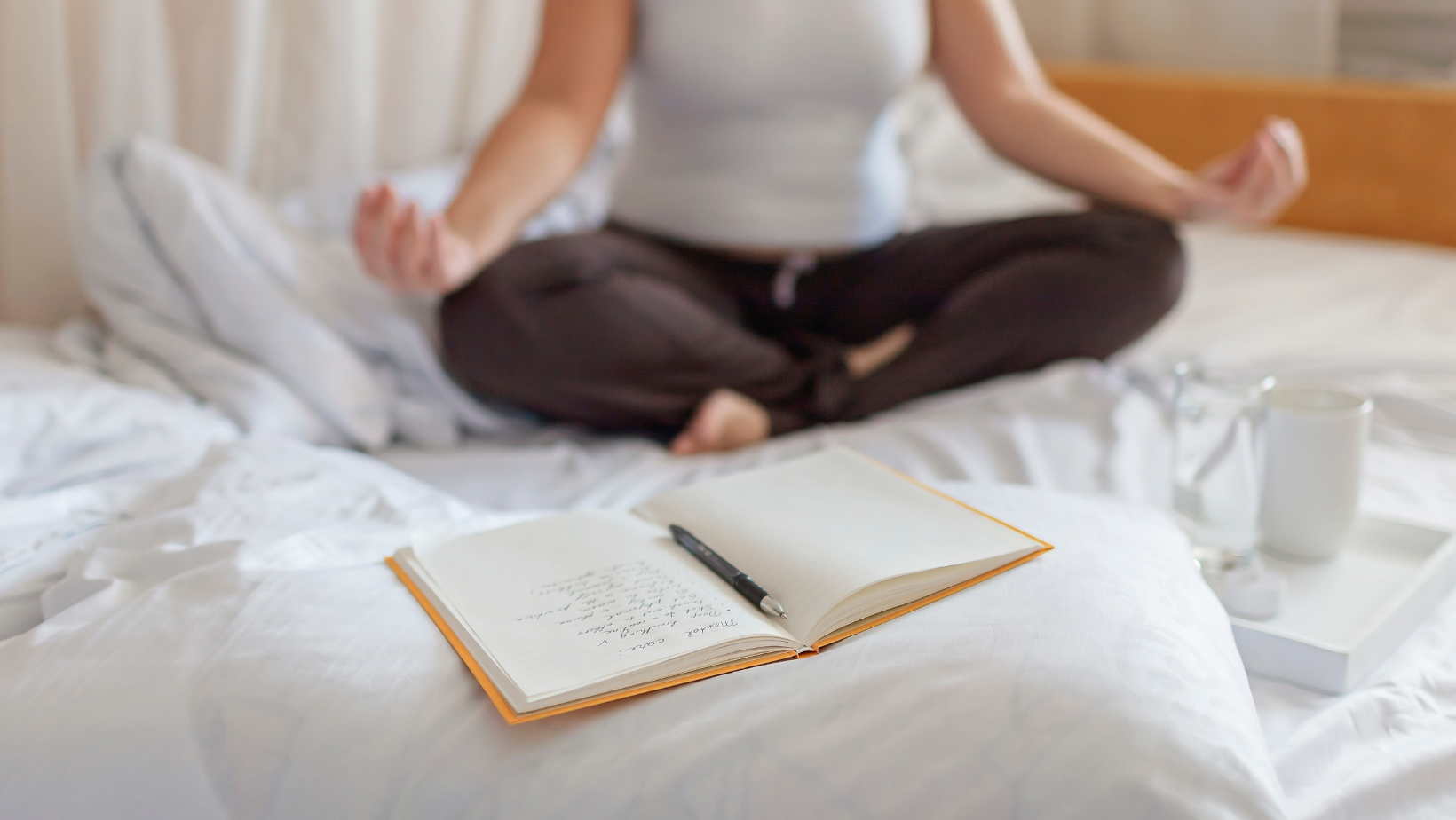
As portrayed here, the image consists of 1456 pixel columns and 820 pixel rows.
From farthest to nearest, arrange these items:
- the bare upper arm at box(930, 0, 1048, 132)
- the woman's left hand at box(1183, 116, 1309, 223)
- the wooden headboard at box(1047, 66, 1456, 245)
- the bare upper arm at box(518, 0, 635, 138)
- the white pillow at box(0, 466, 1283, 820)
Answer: the wooden headboard at box(1047, 66, 1456, 245) → the bare upper arm at box(930, 0, 1048, 132) → the bare upper arm at box(518, 0, 635, 138) → the woman's left hand at box(1183, 116, 1309, 223) → the white pillow at box(0, 466, 1283, 820)

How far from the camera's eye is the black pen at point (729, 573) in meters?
0.51

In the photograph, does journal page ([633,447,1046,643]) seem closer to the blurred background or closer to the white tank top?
the white tank top

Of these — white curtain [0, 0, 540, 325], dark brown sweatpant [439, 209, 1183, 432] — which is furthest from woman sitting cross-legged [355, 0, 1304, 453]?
white curtain [0, 0, 540, 325]

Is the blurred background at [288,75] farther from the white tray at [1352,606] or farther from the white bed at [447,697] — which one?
the white tray at [1352,606]

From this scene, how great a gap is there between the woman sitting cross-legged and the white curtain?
0.37 metres

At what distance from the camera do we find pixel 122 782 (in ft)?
1.56

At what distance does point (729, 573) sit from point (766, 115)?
683 millimetres

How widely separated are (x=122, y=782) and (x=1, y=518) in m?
0.29

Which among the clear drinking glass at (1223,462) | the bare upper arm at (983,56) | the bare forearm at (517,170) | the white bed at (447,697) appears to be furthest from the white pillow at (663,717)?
the bare upper arm at (983,56)

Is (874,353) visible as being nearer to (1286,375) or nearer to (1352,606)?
(1286,375)

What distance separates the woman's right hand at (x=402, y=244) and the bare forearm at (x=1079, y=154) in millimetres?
591

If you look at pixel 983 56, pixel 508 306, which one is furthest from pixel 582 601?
pixel 983 56

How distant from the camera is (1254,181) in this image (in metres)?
0.98

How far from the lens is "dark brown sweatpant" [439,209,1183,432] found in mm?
1002
